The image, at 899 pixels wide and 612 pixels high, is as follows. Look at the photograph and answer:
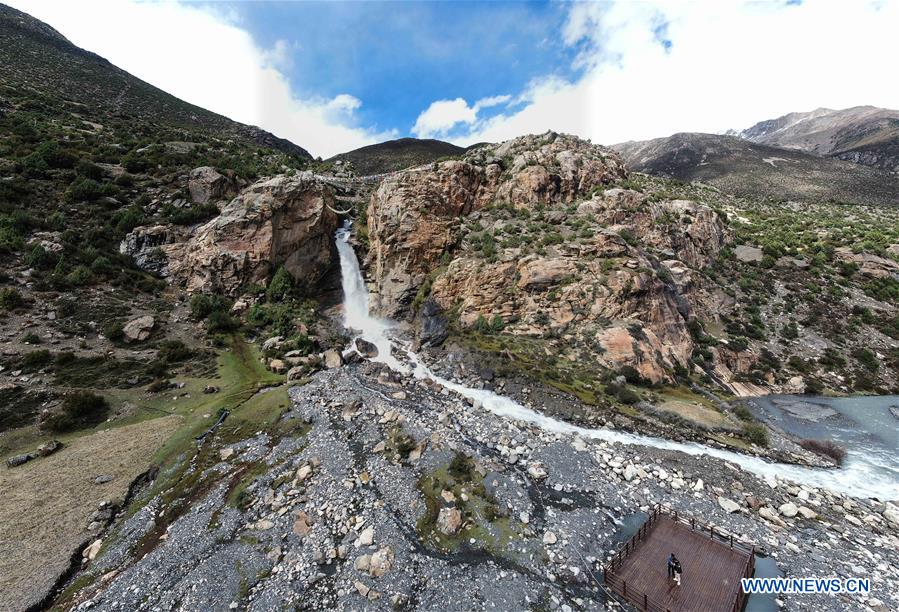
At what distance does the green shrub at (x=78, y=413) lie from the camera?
1994cm

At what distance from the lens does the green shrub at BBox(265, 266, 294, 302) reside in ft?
137

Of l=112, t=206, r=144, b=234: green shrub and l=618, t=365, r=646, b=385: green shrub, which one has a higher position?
l=112, t=206, r=144, b=234: green shrub

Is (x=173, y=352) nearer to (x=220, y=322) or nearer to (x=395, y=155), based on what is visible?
(x=220, y=322)

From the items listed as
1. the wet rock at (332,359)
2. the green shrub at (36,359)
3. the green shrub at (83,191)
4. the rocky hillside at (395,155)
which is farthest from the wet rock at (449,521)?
the rocky hillside at (395,155)

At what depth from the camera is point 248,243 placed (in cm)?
4241

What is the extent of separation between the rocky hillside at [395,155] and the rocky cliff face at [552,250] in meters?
50.6

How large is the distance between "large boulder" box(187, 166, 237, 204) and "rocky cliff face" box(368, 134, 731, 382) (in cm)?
2104

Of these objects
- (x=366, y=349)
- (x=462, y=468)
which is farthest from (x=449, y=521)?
(x=366, y=349)

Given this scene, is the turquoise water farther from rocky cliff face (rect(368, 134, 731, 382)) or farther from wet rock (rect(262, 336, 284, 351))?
wet rock (rect(262, 336, 284, 351))

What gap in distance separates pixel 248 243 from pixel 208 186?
13526 mm

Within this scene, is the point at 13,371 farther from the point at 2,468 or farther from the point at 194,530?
the point at 194,530

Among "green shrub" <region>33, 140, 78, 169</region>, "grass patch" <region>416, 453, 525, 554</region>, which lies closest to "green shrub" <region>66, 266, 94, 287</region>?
"green shrub" <region>33, 140, 78, 169</region>

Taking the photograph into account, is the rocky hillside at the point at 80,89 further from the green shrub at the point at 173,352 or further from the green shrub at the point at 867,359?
the green shrub at the point at 867,359

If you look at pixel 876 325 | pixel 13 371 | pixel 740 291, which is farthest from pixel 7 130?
pixel 876 325
